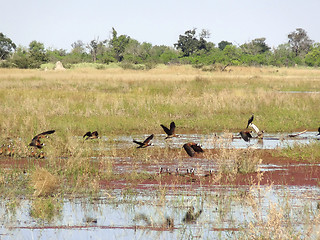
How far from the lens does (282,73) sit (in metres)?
50.0

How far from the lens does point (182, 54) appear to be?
8000 centimetres

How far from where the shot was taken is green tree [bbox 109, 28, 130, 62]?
75812 millimetres

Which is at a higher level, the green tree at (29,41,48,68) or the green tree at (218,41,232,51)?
the green tree at (218,41,232,51)

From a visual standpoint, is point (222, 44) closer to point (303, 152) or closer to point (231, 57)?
point (231, 57)

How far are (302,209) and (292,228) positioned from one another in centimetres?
122

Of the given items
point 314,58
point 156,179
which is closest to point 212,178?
point 156,179

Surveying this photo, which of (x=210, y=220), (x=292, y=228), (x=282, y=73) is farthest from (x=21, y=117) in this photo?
(x=282, y=73)

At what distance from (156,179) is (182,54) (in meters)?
70.9

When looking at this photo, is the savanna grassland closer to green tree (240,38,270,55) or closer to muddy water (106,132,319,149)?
muddy water (106,132,319,149)

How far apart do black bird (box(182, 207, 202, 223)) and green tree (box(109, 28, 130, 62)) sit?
68130mm

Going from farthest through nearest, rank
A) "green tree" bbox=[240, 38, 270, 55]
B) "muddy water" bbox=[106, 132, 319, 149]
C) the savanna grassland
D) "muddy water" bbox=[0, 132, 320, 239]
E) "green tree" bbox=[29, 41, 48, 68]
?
1. "green tree" bbox=[240, 38, 270, 55]
2. "green tree" bbox=[29, 41, 48, 68]
3. the savanna grassland
4. "muddy water" bbox=[106, 132, 319, 149]
5. "muddy water" bbox=[0, 132, 320, 239]

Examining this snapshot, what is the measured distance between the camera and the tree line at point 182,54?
62062 mm

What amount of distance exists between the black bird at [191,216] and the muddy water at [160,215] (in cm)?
6

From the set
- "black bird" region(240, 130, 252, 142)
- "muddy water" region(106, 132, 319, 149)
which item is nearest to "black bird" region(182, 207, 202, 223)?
"black bird" region(240, 130, 252, 142)
